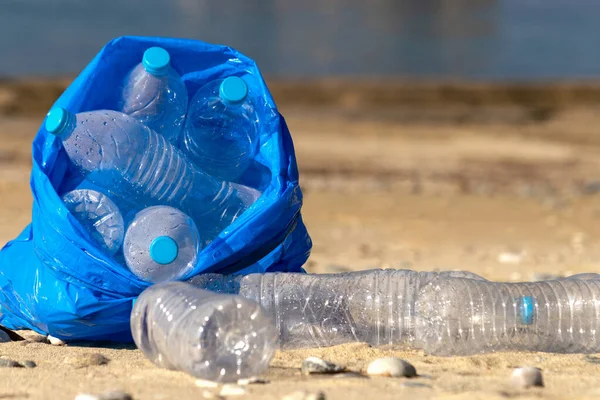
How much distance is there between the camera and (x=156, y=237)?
297cm

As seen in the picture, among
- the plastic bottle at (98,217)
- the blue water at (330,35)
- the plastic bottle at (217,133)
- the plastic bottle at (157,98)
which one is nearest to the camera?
the plastic bottle at (98,217)

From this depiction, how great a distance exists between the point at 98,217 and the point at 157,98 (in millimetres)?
605

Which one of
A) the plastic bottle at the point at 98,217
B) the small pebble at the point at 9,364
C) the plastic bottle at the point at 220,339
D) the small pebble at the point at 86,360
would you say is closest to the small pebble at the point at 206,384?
the plastic bottle at the point at 220,339

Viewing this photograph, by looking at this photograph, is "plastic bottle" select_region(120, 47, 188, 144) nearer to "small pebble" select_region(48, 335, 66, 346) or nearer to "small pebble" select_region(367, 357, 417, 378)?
"small pebble" select_region(48, 335, 66, 346)

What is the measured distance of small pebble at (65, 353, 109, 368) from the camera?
281 centimetres

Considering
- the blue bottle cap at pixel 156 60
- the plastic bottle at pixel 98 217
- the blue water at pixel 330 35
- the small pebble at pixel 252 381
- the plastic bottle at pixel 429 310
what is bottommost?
the small pebble at pixel 252 381

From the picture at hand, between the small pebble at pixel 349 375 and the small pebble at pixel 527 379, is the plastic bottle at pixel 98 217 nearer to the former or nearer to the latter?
the small pebble at pixel 349 375

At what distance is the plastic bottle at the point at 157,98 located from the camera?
11.3ft

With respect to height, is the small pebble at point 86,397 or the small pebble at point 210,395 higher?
the small pebble at point 210,395

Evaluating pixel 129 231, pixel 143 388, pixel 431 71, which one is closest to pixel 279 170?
pixel 129 231

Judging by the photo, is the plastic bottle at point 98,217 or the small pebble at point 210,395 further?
the plastic bottle at point 98,217

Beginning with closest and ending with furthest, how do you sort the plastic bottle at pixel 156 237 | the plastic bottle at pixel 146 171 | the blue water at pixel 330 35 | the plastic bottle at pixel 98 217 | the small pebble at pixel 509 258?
1. the plastic bottle at pixel 156 237
2. the plastic bottle at pixel 98 217
3. the plastic bottle at pixel 146 171
4. the small pebble at pixel 509 258
5. the blue water at pixel 330 35

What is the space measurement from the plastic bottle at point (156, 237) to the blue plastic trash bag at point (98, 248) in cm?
6

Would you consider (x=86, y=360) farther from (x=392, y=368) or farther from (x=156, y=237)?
(x=392, y=368)
